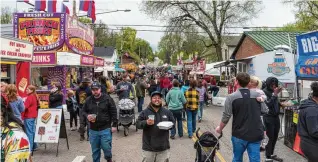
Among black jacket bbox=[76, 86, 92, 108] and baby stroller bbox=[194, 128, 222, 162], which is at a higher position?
black jacket bbox=[76, 86, 92, 108]

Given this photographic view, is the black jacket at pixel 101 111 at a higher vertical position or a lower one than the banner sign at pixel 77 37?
lower

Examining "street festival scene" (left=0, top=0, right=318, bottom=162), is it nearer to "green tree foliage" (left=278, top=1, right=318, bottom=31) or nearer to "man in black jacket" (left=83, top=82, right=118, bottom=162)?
"man in black jacket" (left=83, top=82, right=118, bottom=162)

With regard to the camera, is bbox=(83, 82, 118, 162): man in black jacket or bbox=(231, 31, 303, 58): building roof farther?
bbox=(231, 31, 303, 58): building roof

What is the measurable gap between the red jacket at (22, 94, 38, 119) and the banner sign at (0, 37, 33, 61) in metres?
2.06

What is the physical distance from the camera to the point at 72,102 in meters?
11.1

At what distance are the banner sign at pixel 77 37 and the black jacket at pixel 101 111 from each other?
10857mm

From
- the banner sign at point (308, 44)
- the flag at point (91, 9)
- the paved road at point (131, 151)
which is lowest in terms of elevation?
the paved road at point (131, 151)

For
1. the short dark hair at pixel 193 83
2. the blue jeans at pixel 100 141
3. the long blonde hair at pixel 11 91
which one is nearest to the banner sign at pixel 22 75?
the long blonde hair at pixel 11 91

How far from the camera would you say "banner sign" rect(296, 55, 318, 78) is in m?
8.02

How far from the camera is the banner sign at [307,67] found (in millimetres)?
8020

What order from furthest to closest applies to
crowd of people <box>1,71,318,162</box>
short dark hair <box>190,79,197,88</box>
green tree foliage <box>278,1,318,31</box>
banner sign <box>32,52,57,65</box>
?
1. green tree foliage <box>278,1,318,31</box>
2. banner sign <box>32,52,57,65</box>
3. short dark hair <box>190,79,197,88</box>
4. crowd of people <box>1,71,318,162</box>

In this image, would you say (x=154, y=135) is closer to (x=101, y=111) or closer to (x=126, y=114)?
Answer: (x=101, y=111)

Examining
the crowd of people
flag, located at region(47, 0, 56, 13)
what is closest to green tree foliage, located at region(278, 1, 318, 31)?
flag, located at region(47, 0, 56, 13)

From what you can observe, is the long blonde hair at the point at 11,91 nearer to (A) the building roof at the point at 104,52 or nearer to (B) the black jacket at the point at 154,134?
(B) the black jacket at the point at 154,134
